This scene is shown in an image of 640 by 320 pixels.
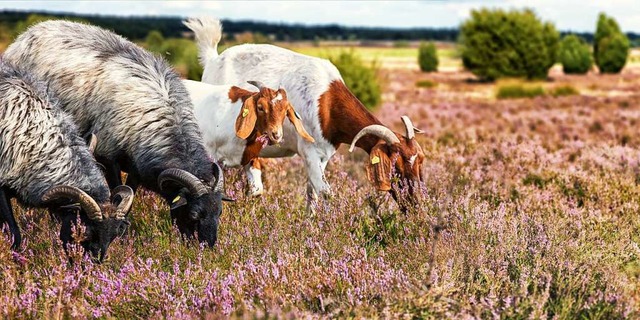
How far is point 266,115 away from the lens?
6.70 meters

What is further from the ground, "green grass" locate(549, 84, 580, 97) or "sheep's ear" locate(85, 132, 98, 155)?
"sheep's ear" locate(85, 132, 98, 155)

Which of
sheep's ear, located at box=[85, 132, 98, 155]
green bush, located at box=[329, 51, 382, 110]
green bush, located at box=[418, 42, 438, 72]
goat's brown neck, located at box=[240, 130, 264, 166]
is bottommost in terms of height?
green bush, located at box=[418, 42, 438, 72]

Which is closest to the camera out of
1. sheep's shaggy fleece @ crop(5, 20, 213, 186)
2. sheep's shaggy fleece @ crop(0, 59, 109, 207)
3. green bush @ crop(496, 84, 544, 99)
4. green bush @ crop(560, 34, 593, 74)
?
sheep's shaggy fleece @ crop(0, 59, 109, 207)

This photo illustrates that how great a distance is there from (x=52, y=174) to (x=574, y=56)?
6870 cm

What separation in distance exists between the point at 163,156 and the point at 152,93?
737mm

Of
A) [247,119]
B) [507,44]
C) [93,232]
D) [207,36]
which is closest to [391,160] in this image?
[247,119]

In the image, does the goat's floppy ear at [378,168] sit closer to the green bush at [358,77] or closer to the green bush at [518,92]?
the green bush at [358,77]

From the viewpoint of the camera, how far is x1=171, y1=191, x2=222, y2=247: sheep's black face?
5688mm

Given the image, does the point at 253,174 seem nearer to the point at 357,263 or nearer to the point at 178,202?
the point at 178,202

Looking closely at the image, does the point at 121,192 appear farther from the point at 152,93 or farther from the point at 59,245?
the point at 152,93

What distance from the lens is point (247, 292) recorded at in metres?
4.18

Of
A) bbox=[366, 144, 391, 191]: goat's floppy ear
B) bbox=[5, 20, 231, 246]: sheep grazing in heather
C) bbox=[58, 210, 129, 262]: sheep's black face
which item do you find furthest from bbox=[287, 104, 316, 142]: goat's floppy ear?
bbox=[58, 210, 129, 262]: sheep's black face

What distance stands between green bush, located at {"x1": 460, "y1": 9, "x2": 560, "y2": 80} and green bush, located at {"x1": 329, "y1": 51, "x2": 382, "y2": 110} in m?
34.1

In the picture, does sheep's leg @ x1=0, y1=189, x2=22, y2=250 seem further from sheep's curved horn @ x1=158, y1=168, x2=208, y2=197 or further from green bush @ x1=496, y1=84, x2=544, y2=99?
green bush @ x1=496, y1=84, x2=544, y2=99
